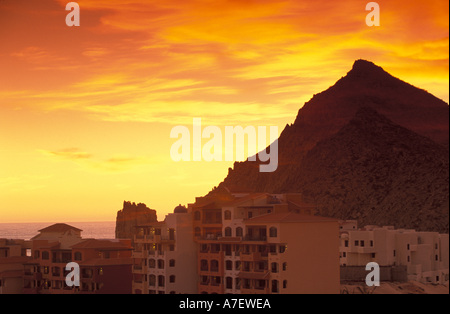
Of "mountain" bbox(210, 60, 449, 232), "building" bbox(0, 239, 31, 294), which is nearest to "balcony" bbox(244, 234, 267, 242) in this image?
"building" bbox(0, 239, 31, 294)

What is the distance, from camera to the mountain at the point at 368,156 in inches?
3211

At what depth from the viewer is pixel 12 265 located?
3856cm

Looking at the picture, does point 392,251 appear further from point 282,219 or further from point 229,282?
point 282,219

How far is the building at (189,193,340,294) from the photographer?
3250 centimetres

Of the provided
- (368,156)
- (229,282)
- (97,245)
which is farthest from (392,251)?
(368,156)

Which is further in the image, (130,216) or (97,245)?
(130,216)

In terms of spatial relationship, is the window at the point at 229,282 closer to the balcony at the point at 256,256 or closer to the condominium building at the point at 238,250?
the condominium building at the point at 238,250

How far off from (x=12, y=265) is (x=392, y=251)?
2423cm

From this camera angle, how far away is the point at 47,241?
38.2 meters

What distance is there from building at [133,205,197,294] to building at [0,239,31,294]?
244 inches

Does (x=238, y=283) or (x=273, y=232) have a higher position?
(x=273, y=232)

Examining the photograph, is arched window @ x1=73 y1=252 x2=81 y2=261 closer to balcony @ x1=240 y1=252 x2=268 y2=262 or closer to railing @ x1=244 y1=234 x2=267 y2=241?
railing @ x1=244 y1=234 x2=267 y2=241
